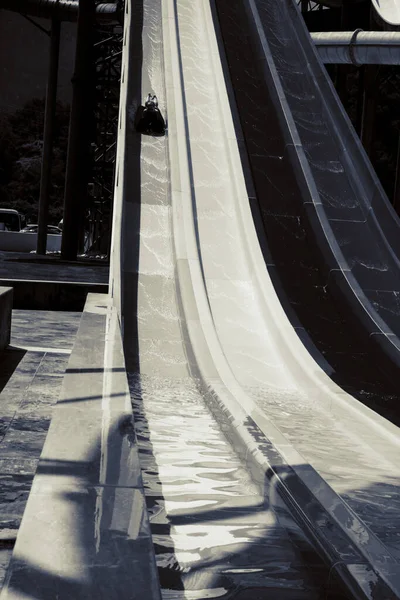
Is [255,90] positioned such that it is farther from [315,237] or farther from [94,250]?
[94,250]

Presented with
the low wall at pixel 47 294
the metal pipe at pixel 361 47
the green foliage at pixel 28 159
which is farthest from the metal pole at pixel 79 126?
the green foliage at pixel 28 159

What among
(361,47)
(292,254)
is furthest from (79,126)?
(292,254)

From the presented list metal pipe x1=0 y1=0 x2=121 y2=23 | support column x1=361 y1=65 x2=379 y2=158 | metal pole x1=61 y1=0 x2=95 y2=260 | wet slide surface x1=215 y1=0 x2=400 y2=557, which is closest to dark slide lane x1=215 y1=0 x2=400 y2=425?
wet slide surface x1=215 y1=0 x2=400 y2=557

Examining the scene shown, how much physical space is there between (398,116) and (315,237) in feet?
67.5

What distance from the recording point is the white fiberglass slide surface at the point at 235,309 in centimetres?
402

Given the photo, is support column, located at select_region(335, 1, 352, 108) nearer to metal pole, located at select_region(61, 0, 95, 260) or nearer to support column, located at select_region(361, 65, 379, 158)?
support column, located at select_region(361, 65, 379, 158)

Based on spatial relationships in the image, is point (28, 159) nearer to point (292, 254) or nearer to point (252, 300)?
point (292, 254)

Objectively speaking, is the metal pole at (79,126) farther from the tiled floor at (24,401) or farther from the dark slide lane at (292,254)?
the tiled floor at (24,401)

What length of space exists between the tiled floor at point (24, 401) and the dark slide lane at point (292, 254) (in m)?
2.01

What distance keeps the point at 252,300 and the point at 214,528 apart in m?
4.21

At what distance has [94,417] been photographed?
2.79 m

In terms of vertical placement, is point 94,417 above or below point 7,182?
below

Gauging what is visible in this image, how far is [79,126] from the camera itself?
1662 cm

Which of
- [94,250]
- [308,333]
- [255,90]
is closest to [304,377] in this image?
[308,333]
